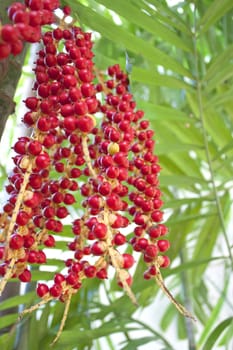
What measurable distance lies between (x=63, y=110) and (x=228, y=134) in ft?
1.74

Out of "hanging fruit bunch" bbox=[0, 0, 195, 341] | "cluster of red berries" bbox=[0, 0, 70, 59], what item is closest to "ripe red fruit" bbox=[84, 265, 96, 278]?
"hanging fruit bunch" bbox=[0, 0, 195, 341]

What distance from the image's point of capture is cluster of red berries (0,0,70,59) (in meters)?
0.24

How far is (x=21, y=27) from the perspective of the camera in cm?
26

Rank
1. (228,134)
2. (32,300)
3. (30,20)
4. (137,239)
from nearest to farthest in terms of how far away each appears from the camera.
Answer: (30,20) < (137,239) < (32,300) < (228,134)

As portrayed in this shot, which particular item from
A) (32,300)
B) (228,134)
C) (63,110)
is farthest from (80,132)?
(228,134)

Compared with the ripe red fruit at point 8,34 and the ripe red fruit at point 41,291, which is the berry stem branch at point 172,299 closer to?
the ripe red fruit at point 41,291

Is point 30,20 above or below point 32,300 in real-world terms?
above

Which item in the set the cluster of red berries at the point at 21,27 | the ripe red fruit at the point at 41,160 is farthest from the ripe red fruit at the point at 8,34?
the ripe red fruit at the point at 41,160

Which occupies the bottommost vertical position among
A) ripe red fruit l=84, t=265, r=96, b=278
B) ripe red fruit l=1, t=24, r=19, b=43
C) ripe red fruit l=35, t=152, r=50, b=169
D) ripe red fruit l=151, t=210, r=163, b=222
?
ripe red fruit l=84, t=265, r=96, b=278

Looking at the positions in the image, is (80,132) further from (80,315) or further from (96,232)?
(80,315)

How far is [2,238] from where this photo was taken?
33 cm

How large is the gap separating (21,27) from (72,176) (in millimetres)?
179

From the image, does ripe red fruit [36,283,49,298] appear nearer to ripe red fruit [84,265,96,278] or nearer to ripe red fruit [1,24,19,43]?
ripe red fruit [84,265,96,278]

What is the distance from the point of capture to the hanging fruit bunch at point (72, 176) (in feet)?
1.08
